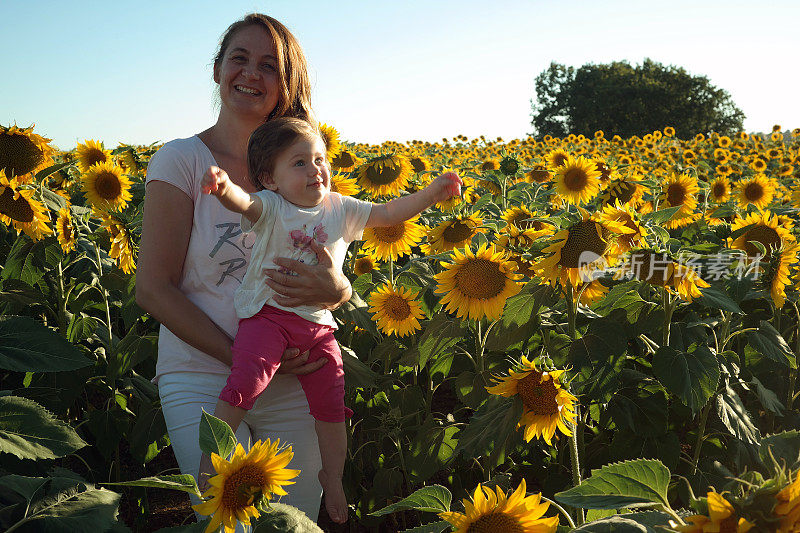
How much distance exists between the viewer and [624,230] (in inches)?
77.1

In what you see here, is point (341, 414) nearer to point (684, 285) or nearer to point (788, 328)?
point (684, 285)

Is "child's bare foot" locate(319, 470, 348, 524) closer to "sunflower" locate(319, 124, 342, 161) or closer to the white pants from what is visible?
the white pants

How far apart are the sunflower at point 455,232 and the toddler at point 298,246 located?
0.60m

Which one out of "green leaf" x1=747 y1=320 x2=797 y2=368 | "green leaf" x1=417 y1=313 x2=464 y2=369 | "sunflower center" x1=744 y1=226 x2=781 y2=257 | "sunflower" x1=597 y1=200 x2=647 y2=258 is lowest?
"green leaf" x1=417 y1=313 x2=464 y2=369

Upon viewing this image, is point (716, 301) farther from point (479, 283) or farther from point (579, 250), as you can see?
point (479, 283)

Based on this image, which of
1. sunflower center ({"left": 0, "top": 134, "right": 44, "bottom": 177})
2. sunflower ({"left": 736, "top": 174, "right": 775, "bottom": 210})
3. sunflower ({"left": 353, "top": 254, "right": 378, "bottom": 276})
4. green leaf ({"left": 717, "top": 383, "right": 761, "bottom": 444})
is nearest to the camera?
green leaf ({"left": 717, "top": 383, "right": 761, "bottom": 444})

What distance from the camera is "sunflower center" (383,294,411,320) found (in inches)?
108

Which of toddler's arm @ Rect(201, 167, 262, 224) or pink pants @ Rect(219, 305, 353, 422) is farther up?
toddler's arm @ Rect(201, 167, 262, 224)

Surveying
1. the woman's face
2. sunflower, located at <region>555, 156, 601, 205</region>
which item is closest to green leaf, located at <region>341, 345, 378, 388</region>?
the woman's face

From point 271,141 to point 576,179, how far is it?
2675 mm

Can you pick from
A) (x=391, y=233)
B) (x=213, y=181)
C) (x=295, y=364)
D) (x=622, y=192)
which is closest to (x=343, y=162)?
(x=391, y=233)

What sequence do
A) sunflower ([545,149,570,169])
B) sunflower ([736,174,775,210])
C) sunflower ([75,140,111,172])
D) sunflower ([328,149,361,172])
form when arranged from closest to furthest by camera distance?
sunflower ([328,149,361,172]), sunflower ([75,140,111,172]), sunflower ([736,174,775,210]), sunflower ([545,149,570,169])

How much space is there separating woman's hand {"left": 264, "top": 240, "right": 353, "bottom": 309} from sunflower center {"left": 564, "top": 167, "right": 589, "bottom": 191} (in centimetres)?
260

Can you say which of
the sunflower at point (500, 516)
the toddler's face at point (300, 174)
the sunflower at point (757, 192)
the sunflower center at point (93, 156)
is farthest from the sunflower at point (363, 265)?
the sunflower at point (757, 192)
